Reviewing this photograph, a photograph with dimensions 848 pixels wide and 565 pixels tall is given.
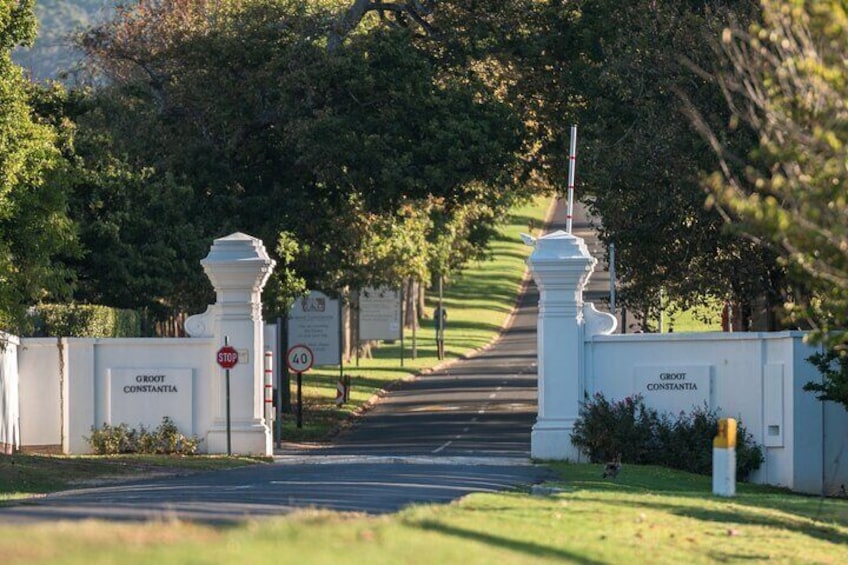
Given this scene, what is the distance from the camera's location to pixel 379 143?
3722cm

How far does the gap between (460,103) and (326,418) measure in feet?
32.1

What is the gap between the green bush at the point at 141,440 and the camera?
28922mm

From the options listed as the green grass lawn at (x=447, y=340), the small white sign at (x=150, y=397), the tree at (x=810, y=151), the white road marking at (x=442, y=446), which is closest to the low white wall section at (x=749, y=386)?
the white road marking at (x=442, y=446)

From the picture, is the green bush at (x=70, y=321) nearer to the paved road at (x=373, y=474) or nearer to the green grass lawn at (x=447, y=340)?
the paved road at (x=373, y=474)

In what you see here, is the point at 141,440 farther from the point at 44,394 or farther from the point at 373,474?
the point at 373,474

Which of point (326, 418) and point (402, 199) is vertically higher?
point (402, 199)

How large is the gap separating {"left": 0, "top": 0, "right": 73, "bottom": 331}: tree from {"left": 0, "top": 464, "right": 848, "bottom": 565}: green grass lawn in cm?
1052

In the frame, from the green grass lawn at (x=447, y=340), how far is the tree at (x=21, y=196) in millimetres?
10160

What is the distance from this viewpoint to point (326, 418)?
143 ft

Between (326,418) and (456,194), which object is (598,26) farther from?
(326,418)

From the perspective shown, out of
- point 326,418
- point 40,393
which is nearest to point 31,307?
point 40,393

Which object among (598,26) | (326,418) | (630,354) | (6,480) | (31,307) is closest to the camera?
(6,480)

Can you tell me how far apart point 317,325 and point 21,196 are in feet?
53.8

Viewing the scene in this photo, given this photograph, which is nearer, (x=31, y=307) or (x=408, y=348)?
(x=31, y=307)
